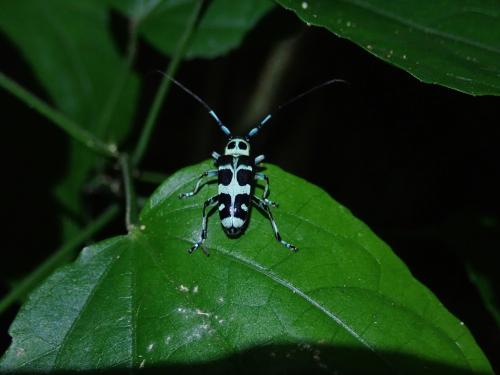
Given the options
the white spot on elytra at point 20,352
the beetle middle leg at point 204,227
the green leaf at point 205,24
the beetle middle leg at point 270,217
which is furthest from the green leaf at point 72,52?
the white spot on elytra at point 20,352

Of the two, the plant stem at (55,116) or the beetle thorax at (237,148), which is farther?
the beetle thorax at (237,148)

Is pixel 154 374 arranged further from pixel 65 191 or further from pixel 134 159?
pixel 65 191

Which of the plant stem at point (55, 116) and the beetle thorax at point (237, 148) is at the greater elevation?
the plant stem at point (55, 116)

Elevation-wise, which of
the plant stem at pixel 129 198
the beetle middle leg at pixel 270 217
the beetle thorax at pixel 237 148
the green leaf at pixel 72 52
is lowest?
the beetle middle leg at pixel 270 217

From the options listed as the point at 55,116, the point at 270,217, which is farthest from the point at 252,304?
the point at 55,116

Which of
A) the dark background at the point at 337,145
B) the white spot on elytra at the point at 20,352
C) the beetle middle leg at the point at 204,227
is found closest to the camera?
the white spot on elytra at the point at 20,352

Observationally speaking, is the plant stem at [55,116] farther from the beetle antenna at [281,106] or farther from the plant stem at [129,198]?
the beetle antenna at [281,106]

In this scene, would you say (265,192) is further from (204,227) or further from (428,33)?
(428,33)
